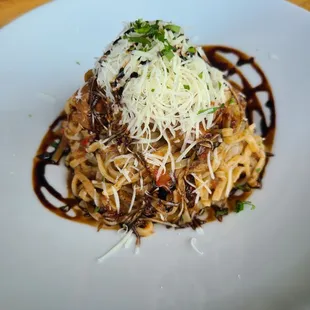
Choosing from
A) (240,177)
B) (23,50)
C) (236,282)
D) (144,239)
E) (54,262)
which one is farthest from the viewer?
(23,50)

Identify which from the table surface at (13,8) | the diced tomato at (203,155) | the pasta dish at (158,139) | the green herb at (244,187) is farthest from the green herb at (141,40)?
the table surface at (13,8)

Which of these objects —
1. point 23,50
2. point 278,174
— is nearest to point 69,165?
point 23,50

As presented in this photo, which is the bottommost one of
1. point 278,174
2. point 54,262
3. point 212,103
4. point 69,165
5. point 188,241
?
point 54,262

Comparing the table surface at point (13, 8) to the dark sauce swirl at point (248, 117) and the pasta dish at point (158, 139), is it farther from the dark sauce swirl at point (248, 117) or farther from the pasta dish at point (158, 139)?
the pasta dish at point (158, 139)

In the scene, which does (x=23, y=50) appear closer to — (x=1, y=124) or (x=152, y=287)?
(x=1, y=124)

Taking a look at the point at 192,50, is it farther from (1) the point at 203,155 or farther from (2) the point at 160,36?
(1) the point at 203,155
